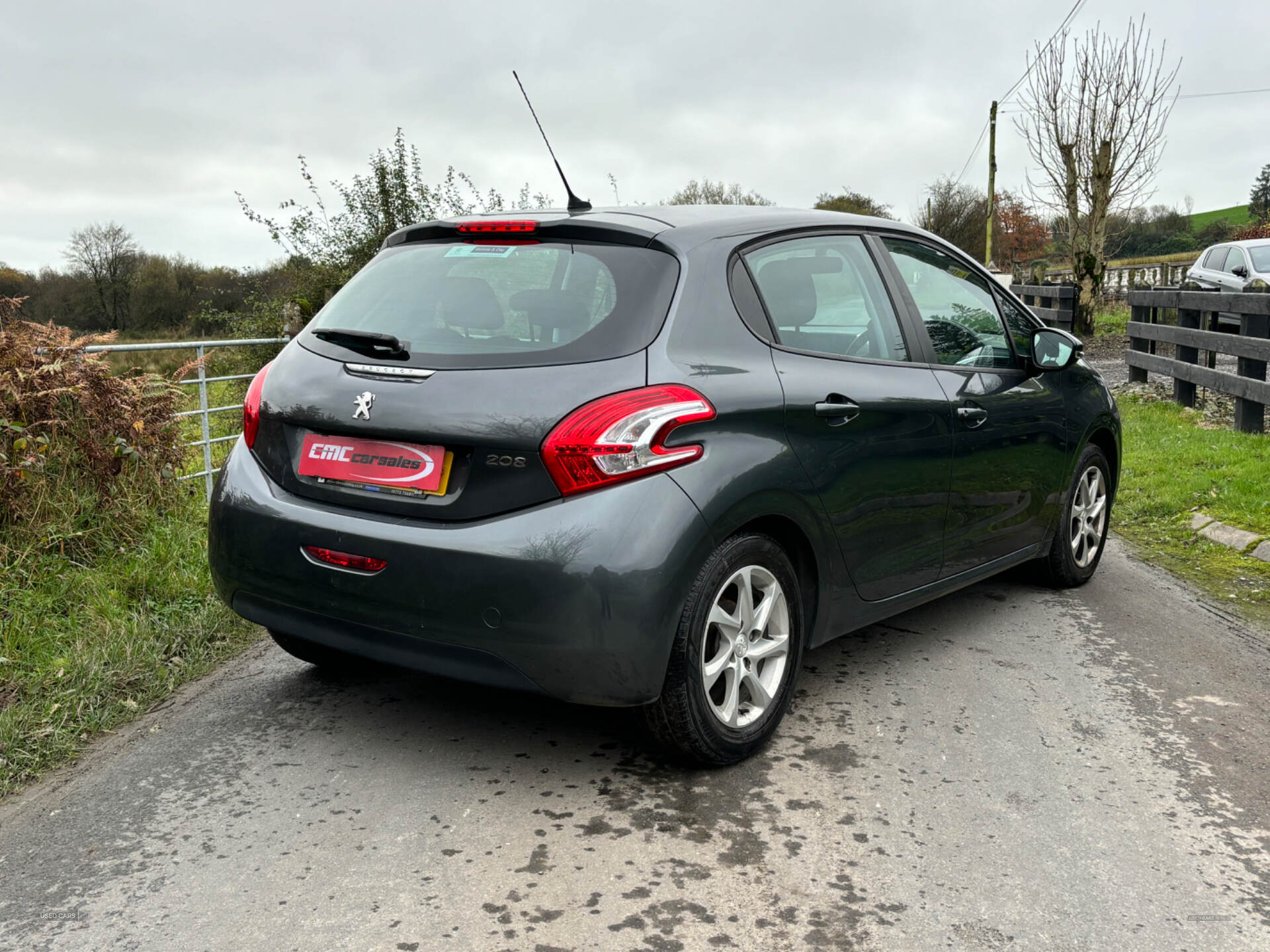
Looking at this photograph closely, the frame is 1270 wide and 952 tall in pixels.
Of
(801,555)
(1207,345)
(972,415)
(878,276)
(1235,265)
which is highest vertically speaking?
(1235,265)

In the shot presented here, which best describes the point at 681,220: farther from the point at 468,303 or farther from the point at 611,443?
the point at 611,443

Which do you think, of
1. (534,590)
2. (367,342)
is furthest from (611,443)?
(367,342)

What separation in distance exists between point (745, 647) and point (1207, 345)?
9450 millimetres

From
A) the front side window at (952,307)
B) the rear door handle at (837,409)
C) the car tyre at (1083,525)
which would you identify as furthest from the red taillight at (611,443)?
the car tyre at (1083,525)

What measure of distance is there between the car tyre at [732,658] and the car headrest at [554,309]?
0.78m

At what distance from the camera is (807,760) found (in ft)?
11.9

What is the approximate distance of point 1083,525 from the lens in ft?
18.9

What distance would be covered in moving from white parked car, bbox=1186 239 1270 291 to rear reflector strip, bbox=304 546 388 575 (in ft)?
64.4

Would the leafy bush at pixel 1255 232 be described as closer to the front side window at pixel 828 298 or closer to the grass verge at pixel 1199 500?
the grass verge at pixel 1199 500

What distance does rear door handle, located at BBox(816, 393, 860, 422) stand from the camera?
375 cm

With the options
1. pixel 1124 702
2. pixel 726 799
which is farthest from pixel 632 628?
pixel 1124 702

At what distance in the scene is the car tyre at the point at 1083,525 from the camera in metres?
5.60

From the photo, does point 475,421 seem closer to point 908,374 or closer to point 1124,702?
point 908,374

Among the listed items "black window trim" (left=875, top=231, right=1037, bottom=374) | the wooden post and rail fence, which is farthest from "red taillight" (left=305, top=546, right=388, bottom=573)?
the wooden post and rail fence
